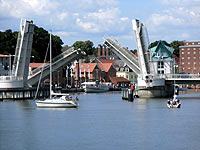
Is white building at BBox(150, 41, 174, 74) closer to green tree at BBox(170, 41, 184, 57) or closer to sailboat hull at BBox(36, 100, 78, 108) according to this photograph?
sailboat hull at BBox(36, 100, 78, 108)

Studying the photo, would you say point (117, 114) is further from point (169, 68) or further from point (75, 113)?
point (169, 68)

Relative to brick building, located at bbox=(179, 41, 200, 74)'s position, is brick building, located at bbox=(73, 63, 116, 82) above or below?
below

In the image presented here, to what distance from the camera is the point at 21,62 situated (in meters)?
61.1

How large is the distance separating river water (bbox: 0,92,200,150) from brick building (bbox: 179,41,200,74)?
82.5 m

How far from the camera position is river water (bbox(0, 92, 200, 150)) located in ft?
96.8

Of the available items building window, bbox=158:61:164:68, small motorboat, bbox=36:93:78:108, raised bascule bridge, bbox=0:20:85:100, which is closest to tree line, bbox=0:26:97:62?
building window, bbox=158:61:164:68

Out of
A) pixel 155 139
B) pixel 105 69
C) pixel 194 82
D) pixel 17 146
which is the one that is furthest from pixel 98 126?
pixel 105 69

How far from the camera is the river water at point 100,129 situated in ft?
96.8

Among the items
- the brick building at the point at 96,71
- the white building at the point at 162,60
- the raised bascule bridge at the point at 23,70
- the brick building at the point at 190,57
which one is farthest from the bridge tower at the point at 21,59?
the brick building at the point at 190,57

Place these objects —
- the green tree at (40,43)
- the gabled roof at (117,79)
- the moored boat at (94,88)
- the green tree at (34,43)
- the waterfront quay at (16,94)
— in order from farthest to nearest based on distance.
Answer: the gabled roof at (117,79), the moored boat at (94,88), the green tree at (40,43), the green tree at (34,43), the waterfront quay at (16,94)

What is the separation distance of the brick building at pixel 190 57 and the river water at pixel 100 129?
3247 inches

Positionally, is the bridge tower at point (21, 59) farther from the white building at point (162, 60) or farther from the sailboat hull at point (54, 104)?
the white building at point (162, 60)

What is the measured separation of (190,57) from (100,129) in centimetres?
9965

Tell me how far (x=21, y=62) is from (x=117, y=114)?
18561mm
